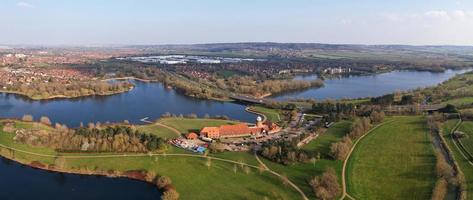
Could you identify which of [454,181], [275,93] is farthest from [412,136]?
[275,93]

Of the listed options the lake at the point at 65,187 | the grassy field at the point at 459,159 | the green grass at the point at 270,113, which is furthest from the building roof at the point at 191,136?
the grassy field at the point at 459,159

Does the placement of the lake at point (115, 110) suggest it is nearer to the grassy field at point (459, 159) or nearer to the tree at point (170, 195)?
the tree at point (170, 195)

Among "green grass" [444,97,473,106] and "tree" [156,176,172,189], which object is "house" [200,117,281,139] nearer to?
"tree" [156,176,172,189]

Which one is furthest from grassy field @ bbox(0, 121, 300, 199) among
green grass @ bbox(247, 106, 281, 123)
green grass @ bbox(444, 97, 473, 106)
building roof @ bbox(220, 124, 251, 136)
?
green grass @ bbox(444, 97, 473, 106)

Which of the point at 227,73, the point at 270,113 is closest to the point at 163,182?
the point at 270,113

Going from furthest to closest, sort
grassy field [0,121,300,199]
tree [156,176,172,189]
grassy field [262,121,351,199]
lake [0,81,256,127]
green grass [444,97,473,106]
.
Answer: green grass [444,97,473,106]
lake [0,81,256,127]
grassy field [262,121,351,199]
tree [156,176,172,189]
grassy field [0,121,300,199]

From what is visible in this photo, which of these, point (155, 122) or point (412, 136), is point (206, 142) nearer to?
point (155, 122)
